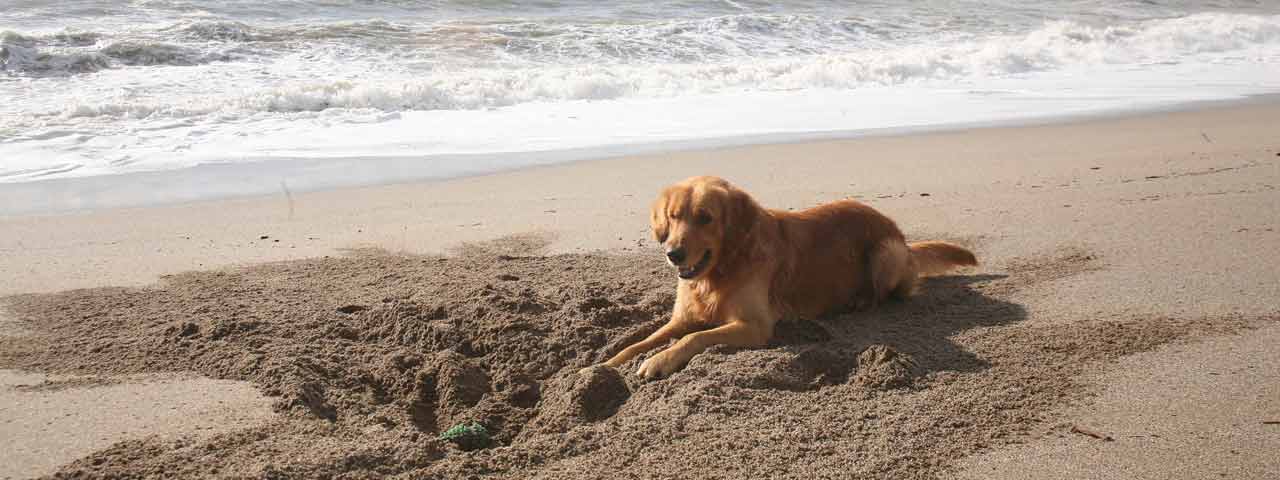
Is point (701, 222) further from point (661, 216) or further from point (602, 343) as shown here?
point (602, 343)

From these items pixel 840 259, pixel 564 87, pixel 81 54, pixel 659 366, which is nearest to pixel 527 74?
pixel 564 87

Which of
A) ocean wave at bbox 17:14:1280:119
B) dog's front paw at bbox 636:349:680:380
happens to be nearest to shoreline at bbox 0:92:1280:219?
ocean wave at bbox 17:14:1280:119

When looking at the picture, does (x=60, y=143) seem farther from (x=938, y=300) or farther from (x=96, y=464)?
(x=938, y=300)

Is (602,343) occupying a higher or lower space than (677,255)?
lower

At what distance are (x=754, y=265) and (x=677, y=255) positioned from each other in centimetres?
47

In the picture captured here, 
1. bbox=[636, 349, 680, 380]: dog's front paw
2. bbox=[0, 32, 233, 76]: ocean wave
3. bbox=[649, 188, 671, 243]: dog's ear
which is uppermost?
bbox=[649, 188, 671, 243]: dog's ear

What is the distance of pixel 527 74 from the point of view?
13.3 metres

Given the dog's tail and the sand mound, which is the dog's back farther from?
the sand mound

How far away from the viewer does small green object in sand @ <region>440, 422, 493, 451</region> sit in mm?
3539

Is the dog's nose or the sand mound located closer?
the sand mound

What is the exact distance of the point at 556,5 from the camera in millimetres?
19391

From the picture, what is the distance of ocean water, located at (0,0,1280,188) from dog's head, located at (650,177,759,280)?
458 cm

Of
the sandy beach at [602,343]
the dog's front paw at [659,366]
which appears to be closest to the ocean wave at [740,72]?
the sandy beach at [602,343]

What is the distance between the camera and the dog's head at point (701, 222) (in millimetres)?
4277
